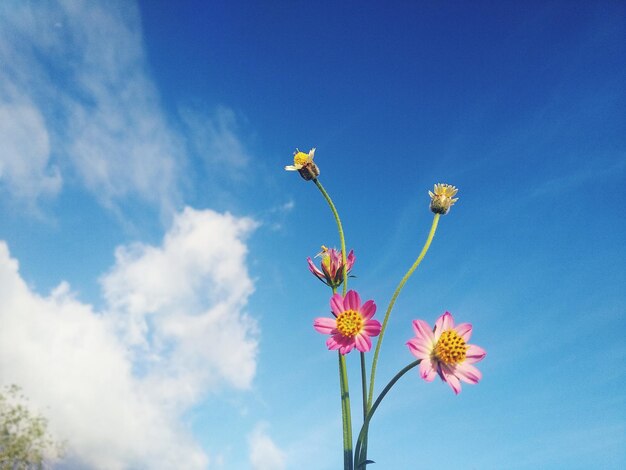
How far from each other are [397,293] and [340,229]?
1.79 feet

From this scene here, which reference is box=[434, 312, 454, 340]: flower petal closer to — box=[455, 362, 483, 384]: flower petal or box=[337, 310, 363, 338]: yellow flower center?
box=[455, 362, 483, 384]: flower petal

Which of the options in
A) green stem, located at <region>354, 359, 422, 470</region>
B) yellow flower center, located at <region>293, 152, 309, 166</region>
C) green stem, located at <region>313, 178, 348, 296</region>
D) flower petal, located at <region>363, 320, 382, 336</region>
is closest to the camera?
green stem, located at <region>354, 359, 422, 470</region>

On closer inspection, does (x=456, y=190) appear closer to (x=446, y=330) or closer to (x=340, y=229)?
(x=340, y=229)

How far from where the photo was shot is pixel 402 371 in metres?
2.24

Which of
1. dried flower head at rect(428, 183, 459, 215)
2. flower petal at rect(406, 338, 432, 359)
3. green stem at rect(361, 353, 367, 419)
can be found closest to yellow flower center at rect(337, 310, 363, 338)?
green stem at rect(361, 353, 367, 419)

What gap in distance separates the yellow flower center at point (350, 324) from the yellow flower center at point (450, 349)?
371 mm

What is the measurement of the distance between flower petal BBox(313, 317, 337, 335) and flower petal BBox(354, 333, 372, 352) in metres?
0.13

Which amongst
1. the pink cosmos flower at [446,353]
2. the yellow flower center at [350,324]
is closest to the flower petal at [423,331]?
the pink cosmos flower at [446,353]

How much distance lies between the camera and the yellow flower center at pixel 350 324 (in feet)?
7.70

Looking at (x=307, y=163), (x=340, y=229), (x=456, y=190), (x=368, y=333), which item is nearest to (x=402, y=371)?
(x=368, y=333)

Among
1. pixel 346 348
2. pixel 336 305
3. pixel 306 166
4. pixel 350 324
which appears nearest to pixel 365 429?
pixel 346 348

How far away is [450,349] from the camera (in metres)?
2.31

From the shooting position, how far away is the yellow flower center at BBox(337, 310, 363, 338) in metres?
2.35

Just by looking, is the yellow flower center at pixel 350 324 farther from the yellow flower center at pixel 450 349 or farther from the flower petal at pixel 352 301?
the yellow flower center at pixel 450 349
